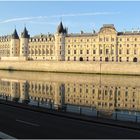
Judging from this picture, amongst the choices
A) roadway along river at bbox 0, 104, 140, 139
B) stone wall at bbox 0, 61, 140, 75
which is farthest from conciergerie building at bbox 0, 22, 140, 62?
roadway along river at bbox 0, 104, 140, 139

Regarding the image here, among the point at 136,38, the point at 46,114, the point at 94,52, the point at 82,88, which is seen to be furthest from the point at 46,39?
the point at 46,114

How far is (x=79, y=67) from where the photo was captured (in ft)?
296

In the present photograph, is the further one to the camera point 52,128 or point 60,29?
point 60,29

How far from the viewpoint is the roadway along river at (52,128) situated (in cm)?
1406

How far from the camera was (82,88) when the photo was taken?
172ft

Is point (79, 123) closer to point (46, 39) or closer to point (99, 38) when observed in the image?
point (99, 38)

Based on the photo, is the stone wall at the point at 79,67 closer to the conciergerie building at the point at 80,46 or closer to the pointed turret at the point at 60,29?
the conciergerie building at the point at 80,46

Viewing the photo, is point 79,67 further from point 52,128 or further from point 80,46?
point 52,128

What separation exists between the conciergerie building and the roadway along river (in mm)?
96546

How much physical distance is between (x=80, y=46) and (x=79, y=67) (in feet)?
157

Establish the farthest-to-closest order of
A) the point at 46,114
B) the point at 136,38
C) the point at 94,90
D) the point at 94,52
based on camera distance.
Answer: the point at 94,52 → the point at 136,38 → the point at 94,90 → the point at 46,114

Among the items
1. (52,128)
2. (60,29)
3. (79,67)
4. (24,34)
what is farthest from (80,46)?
(52,128)

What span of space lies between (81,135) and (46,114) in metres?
6.15

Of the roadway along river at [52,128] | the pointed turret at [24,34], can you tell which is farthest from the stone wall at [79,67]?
the roadway along river at [52,128]
